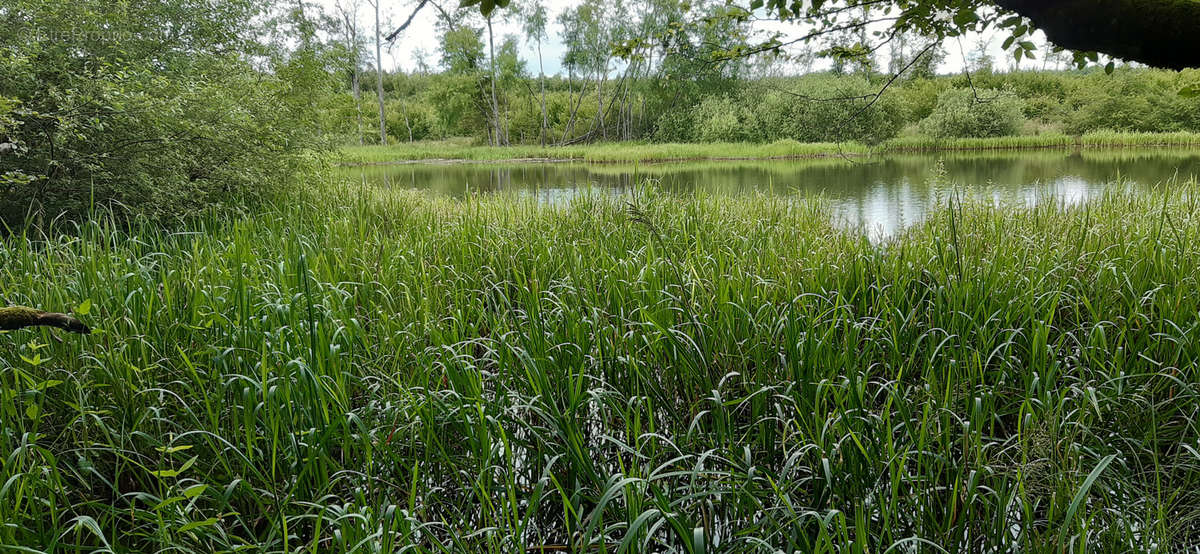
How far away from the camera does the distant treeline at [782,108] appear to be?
988 inches

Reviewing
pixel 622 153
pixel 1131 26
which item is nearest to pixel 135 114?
pixel 1131 26

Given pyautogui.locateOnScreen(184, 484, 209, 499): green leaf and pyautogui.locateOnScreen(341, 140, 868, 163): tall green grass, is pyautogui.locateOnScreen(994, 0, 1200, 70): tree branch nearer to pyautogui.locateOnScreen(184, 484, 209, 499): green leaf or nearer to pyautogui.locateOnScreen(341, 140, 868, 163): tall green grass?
pyautogui.locateOnScreen(184, 484, 209, 499): green leaf

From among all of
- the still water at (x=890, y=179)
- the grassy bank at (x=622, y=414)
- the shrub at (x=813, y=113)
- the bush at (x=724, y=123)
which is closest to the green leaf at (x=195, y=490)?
the grassy bank at (x=622, y=414)

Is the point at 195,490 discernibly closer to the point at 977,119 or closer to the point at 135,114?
the point at 135,114

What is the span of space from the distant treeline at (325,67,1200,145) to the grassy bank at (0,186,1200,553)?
18.1 meters

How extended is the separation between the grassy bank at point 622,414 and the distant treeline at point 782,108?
18.1 m

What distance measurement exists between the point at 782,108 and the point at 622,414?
2971 cm

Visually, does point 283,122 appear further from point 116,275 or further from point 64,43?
point 116,275

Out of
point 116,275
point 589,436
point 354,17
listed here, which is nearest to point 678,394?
point 589,436

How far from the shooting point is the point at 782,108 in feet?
97.3

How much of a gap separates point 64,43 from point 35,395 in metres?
3.85

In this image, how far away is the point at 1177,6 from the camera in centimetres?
135

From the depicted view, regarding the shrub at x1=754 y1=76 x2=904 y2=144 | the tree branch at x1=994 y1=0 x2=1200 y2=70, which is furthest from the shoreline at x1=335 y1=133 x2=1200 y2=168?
the tree branch at x1=994 y1=0 x2=1200 y2=70

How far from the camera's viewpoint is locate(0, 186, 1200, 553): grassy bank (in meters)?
1.76
